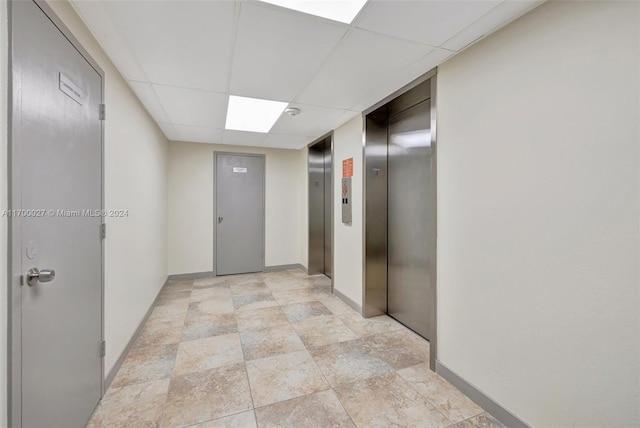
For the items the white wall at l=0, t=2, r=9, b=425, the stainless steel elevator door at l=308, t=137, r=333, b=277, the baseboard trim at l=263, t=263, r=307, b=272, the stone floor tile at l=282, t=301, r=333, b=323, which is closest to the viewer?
the white wall at l=0, t=2, r=9, b=425

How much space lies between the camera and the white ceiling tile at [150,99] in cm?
248

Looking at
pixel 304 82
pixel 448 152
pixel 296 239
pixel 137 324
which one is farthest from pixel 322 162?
pixel 137 324

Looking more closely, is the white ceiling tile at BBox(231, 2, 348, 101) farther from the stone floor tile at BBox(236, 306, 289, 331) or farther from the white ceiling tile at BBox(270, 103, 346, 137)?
the stone floor tile at BBox(236, 306, 289, 331)

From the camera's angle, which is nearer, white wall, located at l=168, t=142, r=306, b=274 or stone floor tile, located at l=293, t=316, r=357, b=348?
stone floor tile, located at l=293, t=316, r=357, b=348

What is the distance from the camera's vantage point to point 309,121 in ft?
11.7

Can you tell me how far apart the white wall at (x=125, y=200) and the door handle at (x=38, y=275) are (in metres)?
0.81

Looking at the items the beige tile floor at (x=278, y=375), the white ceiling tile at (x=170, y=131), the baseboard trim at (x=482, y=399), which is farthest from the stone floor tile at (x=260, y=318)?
the white ceiling tile at (x=170, y=131)

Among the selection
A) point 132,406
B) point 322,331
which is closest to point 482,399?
point 322,331

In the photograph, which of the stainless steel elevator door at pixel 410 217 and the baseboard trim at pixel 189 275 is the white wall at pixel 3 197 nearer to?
the stainless steel elevator door at pixel 410 217

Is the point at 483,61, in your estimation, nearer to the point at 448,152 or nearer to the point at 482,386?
the point at 448,152

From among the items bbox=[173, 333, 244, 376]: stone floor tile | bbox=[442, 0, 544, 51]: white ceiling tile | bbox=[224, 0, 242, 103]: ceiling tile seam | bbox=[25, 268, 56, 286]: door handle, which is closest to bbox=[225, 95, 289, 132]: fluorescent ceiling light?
bbox=[224, 0, 242, 103]: ceiling tile seam

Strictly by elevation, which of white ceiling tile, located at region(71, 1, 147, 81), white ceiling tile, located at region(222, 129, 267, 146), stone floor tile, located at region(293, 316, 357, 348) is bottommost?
stone floor tile, located at region(293, 316, 357, 348)

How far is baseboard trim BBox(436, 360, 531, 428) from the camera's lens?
165 cm

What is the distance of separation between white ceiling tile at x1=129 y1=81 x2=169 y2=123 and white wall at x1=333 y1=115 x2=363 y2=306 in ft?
7.34
